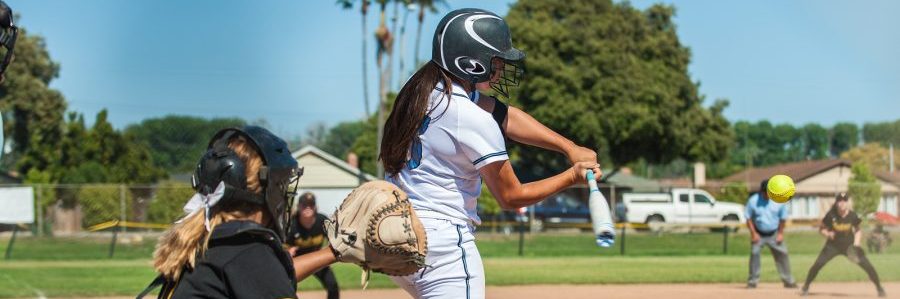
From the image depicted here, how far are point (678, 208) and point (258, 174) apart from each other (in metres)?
36.9

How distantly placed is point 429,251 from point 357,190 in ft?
1.38

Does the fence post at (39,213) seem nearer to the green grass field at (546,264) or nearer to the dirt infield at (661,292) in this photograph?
the green grass field at (546,264)

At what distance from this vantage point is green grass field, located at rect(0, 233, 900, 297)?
18.5m

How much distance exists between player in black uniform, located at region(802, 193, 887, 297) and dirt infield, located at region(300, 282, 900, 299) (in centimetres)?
33

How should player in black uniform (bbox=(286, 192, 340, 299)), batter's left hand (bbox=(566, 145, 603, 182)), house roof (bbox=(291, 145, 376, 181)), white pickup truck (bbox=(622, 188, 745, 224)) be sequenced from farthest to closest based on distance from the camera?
1. house roof (bbox=(291, 145, 376, 181))
2. white pickup truck (bbox=(622, 188, 745, 224))
3. player in black uniform (bbox=(286, 192, 340, 299))
4. batter's left hand (bbox=(566, 145, 603, 182))

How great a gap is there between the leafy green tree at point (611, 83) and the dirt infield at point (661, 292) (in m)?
29.5

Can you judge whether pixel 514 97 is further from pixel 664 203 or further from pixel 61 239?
pixel 61 239

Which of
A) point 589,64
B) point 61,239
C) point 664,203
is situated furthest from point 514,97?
point 61,239

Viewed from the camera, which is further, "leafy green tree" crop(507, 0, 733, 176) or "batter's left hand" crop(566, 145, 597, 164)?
"leafy green tree" crop(507, 0, 733, 176)

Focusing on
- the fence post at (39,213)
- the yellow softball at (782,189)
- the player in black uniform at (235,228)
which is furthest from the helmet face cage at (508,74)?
the fence post at (39,213)

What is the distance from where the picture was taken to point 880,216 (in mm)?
24531

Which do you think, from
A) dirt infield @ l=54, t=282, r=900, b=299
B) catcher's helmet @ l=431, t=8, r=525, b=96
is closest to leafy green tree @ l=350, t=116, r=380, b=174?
dirt infield @ l=54, t=282, r=900, b=299

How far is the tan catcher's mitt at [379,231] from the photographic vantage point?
400cm

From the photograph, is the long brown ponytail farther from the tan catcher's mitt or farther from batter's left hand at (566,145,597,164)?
batter's left hand at (566,145,597,164)
